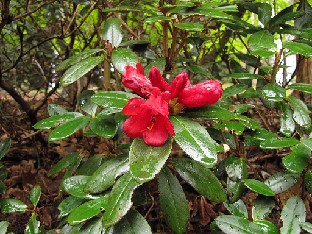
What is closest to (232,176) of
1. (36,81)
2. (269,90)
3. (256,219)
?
(256,219)


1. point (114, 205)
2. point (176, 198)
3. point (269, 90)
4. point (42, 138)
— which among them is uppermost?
point (269, 90)

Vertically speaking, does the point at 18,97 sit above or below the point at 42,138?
above

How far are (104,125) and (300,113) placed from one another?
2.51 feet

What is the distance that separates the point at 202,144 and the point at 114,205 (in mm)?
290

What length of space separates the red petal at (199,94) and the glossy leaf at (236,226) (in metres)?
0.46

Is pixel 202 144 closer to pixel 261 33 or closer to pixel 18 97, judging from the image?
pixel 261 33

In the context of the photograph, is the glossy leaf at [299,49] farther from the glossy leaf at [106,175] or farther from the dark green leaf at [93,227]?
the dark green leaf at [93,227]

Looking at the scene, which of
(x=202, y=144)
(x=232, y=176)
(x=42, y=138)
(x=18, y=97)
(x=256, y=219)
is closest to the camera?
(x=202, y=144)

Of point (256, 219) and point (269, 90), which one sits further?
point (269, 90)

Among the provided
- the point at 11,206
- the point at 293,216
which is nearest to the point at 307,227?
the point at 293,216

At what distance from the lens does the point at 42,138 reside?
266 cm

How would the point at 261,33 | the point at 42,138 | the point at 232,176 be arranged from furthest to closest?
the point at 42,138 < the point at 261,33 < the point at 232,176

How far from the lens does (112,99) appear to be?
113 centimetres

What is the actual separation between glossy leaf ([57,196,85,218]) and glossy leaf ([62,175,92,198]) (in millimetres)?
65
